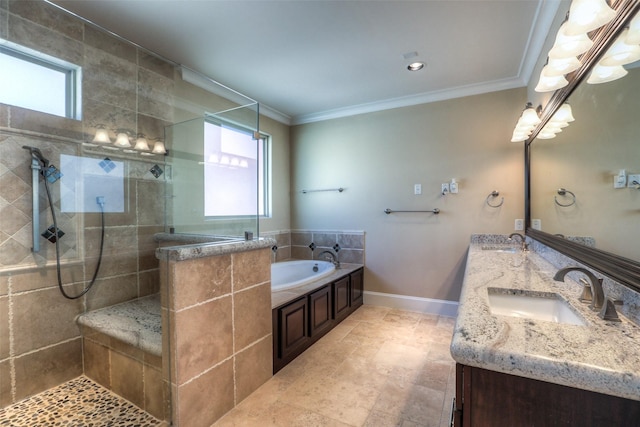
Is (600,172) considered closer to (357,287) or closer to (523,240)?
(523,240)

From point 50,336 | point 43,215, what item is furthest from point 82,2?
point 50,336

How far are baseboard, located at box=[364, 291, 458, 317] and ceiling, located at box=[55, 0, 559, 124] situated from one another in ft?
7.78

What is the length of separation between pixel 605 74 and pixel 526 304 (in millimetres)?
1051

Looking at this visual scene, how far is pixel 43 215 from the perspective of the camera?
195 centimetres

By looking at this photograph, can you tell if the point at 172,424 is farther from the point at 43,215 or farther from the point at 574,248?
the point at 574,248

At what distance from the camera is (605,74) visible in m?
1.23

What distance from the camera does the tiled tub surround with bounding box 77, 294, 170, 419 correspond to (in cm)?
166

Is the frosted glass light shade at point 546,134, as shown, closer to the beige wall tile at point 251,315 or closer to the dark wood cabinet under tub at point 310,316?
the dark wood cabinet under tub at point 310,316

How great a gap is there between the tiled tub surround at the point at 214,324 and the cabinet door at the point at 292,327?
19 cm

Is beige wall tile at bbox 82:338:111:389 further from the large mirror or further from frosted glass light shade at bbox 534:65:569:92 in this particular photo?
frosted glass light shade at bbox 534:65:569:92

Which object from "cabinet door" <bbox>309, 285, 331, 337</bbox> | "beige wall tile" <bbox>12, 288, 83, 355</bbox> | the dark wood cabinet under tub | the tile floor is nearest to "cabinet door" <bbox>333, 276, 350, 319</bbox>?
the dark wood cabinet under tub

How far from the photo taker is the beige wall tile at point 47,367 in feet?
6.08

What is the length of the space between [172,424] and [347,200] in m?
2.91

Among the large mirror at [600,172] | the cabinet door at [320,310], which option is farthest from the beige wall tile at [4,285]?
the large mirror at [600,172]
